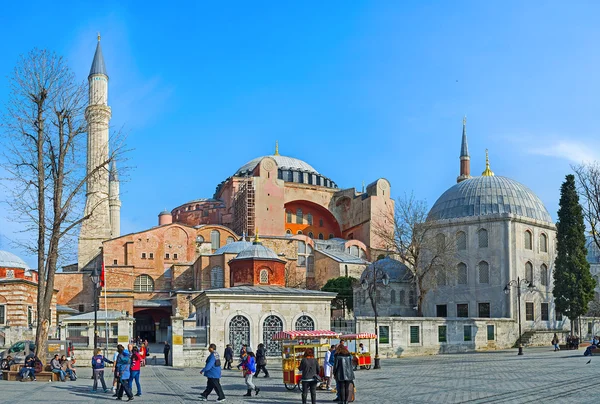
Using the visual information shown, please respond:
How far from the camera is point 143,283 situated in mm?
53688

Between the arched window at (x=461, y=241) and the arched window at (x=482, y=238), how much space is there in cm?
82

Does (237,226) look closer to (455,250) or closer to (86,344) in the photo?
(455,250)

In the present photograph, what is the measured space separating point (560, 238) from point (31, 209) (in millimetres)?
26986

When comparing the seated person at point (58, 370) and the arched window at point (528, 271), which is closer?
the seated person at point (58, 370)

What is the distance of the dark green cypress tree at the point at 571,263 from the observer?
36250mm

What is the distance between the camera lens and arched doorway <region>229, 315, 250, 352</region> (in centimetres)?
2731

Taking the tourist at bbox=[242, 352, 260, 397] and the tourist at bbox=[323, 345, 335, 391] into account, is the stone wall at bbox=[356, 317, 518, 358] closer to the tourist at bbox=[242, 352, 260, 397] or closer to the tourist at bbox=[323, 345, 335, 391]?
the tourist at bbox=[323, 345, 335, 391]

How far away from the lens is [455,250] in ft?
135

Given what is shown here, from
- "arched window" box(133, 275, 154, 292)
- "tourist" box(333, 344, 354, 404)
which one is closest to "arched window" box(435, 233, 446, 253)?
"arched window" box(133, 275, 154, 292)

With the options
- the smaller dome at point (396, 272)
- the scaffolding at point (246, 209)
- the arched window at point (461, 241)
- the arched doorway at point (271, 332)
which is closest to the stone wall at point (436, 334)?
the arched doorway at point (271, 332)

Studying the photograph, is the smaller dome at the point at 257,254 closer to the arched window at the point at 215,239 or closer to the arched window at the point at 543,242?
the arched window at the point at 543,242

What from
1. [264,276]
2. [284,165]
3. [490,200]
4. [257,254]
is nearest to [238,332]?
[264,276]

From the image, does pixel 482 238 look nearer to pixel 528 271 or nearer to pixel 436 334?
pixel 528 271

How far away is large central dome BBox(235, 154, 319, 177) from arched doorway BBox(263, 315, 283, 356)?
43494 millimetres
